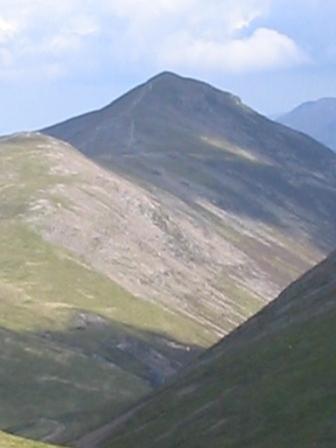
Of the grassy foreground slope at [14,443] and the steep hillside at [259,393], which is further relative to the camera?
the steep hillside at [259,393]

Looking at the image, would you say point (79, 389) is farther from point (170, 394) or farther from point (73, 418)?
point (170, 394)

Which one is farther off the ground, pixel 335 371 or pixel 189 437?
pixel 335 371

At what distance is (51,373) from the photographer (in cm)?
17875

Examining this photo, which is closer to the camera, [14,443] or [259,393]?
[14,443]

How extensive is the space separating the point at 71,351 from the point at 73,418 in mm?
48370

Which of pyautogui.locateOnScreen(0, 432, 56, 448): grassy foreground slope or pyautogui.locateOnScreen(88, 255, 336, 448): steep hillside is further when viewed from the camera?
pyautogui.locateOnScreen(88, 255, 336, 448): steep hillside

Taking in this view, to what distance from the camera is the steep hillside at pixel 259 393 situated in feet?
238

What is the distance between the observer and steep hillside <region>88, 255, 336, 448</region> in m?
72.6

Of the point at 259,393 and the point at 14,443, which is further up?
the point at 14,443

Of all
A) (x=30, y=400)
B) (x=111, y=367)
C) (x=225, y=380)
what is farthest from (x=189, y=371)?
(x=111, y=367)

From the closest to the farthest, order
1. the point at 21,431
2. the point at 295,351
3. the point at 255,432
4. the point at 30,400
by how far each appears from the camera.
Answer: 1. the point at 255,432
2. the point at 295,351
3. the point at 21,431
4. the point at 30,400

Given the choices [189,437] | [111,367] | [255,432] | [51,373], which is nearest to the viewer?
[255,432]

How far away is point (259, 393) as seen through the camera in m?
83.1

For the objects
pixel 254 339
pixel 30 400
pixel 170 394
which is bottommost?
pixel 30 400
